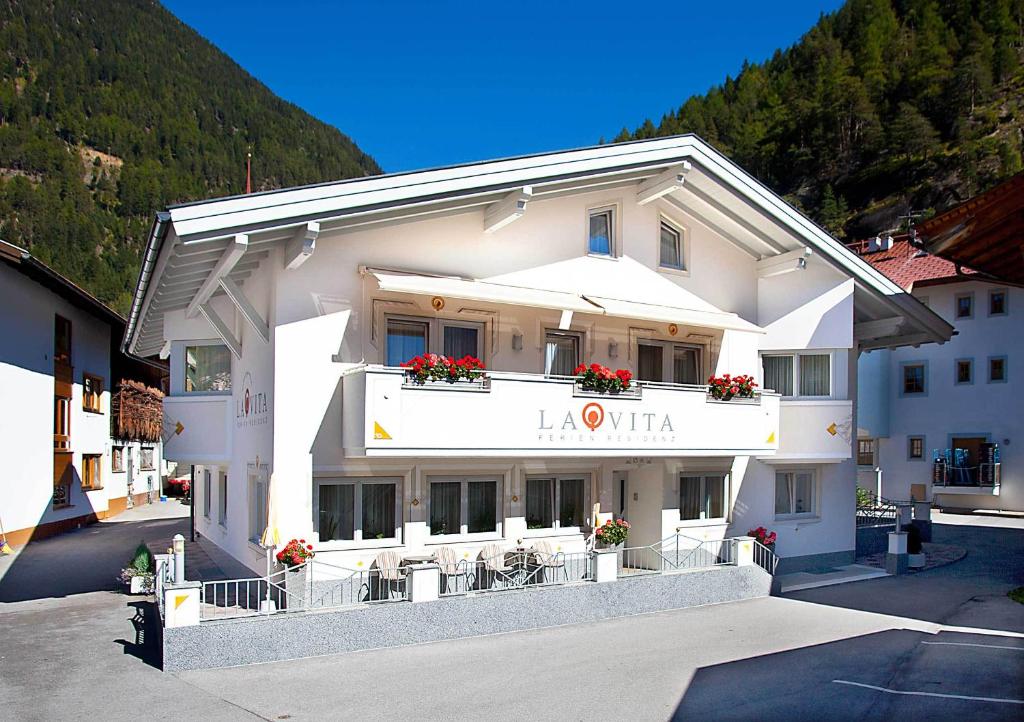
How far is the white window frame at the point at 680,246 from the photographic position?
734 inches

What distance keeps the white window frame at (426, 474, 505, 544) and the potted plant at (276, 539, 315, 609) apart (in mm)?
2467

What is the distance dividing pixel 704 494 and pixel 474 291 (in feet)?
24.2

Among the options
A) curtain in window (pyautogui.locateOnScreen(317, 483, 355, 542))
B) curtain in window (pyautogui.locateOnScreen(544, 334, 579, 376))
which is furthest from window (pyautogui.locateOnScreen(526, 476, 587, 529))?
curtain in window (pyautogui.locateOnScreen(317, 483, 355, 542))

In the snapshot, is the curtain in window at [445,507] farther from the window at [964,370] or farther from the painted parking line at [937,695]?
the window at [964,370]

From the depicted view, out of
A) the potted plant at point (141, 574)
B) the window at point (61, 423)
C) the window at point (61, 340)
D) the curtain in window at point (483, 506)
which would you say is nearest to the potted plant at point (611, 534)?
the curtain in window at point (483, 506)

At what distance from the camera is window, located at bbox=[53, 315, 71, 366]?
2770 cm

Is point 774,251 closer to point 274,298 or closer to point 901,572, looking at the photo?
point 901,572

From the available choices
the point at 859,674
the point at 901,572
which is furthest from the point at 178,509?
the point at 859,674

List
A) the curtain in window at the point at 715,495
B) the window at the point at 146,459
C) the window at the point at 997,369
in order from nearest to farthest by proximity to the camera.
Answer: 1. the curtain in window at the point at 715,495
2. the window at the point at 997,369
3. the window at the point at 146,459

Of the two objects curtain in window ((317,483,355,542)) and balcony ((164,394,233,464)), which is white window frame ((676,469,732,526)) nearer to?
curtain in window ((317,483,355,542))

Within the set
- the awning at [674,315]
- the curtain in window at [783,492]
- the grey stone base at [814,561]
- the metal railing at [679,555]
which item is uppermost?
the awning at [674,315]

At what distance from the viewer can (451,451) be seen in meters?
14.2

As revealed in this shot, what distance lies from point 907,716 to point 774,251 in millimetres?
11862

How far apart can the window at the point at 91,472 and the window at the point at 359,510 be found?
20686 mm
